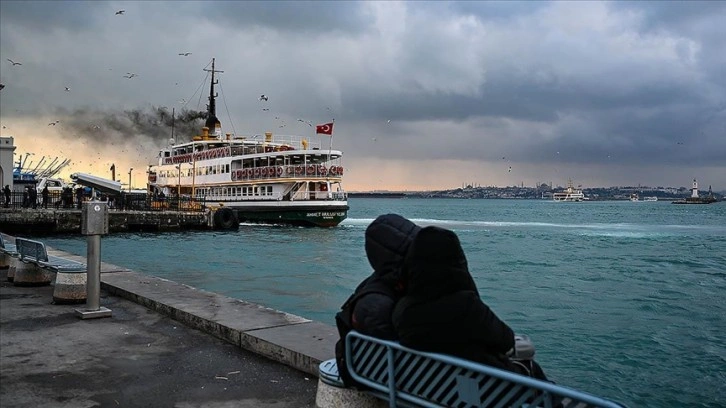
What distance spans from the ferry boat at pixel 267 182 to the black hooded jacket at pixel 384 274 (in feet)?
136

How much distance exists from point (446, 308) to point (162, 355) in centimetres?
356

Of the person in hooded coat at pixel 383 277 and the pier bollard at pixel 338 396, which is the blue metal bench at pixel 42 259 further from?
the person in hooded coat at pixel 383 277

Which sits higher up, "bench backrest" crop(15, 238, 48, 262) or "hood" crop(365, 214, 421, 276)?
"hood" crop(365, 214, 421, 276)

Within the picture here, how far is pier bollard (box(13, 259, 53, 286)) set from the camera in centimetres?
993

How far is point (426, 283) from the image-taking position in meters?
3.14

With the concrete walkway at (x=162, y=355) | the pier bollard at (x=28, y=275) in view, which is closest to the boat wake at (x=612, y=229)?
the pier bollard at (x=28, y=275)

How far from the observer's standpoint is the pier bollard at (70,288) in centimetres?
827

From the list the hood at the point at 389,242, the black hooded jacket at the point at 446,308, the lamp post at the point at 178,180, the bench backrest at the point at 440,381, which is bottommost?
the bench backrest at the point at 440,381

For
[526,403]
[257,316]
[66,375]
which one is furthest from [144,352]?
[526,403]

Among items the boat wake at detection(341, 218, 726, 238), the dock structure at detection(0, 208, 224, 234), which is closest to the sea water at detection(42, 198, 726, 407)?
the dock structure at detection(0, 208, 224, 234)

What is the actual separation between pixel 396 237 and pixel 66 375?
10.6 feet

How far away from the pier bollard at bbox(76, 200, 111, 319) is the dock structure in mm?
32365

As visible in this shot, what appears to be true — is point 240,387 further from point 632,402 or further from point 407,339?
point 632,402

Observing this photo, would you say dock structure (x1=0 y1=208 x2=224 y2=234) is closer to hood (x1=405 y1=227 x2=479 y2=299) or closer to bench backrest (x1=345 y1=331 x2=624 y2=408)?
bench backrest (x1=345 y1=331 x2=624 y2=408)
